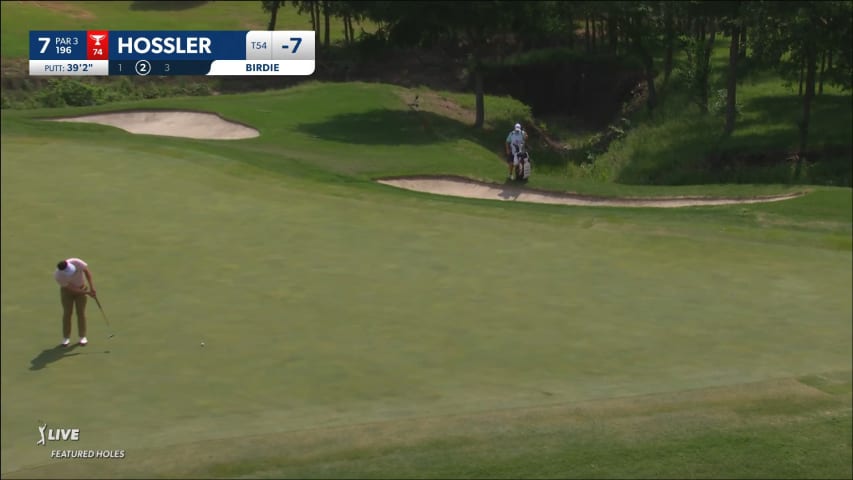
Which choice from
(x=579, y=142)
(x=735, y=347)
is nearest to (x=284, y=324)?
(x=735, y=347)

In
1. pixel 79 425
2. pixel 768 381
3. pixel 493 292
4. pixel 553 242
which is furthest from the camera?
pixel 553 242

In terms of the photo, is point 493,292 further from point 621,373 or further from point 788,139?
point 788,139

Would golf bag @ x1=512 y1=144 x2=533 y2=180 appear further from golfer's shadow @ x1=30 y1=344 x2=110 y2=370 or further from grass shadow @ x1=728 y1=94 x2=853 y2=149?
golfer's shadow @ x1=30 y1=344 x2=110 y2=370

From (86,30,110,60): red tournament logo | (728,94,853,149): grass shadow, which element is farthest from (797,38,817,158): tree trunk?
(86,30,110,60): red tournament logo

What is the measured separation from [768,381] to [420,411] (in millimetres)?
5279

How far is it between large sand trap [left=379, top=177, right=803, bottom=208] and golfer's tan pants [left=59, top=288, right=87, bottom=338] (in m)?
16.5

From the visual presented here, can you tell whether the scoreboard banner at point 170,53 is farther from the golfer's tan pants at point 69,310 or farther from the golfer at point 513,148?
the golfer at point 513,148

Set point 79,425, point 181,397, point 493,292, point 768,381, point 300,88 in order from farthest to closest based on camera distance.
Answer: point 300,88 → point 493,292 → point 768,381 → point 181,397 → point 79,425

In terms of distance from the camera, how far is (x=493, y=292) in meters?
21.0

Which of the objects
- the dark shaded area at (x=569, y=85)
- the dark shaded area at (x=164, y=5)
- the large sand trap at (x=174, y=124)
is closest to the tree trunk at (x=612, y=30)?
the dark shaded area at (x=569, y=85)

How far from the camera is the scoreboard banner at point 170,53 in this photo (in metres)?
11.5

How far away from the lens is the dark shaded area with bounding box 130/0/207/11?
80.1 meters

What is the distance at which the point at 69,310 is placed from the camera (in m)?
18.3

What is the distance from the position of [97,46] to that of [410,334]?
331 inches
